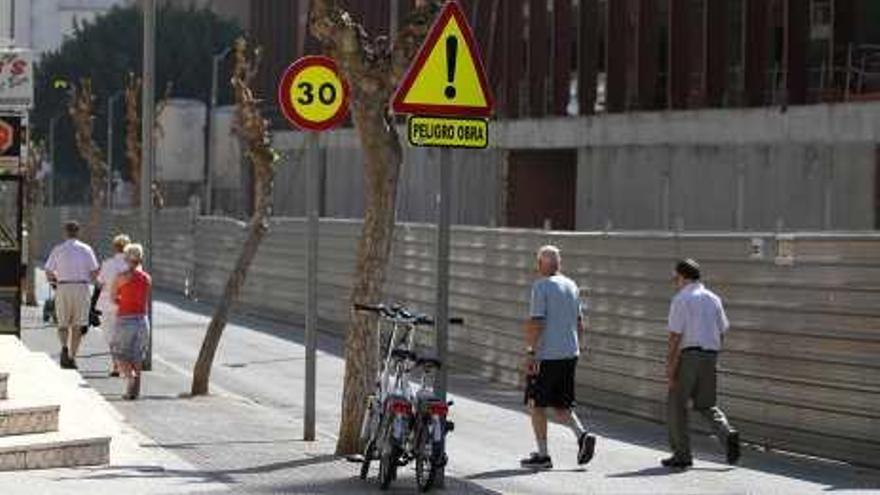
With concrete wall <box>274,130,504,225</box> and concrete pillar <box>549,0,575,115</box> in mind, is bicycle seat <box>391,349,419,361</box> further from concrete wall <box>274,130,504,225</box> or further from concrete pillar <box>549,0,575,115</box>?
concrete pillar <box>549,0,575,115</box>

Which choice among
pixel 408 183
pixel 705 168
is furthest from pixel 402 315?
→ pixel 408 183

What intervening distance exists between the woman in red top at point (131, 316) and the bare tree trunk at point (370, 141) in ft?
19.7

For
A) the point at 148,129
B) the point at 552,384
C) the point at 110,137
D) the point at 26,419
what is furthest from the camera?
the point at 110,137

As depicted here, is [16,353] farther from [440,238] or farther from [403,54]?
[440,238]

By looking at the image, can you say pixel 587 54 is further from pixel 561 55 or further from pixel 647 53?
pixel 647 53

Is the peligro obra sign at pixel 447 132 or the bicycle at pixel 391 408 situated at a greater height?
the peligro obra sign at pixel 447 132

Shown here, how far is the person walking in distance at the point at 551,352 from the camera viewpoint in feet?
46.6

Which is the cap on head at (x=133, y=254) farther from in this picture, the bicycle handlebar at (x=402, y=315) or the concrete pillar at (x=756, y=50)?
the concrete pillar at (x=756, y=50)

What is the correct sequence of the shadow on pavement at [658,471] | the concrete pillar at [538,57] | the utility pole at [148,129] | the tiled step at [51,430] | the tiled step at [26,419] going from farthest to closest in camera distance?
the concrete pillar at [538,57] → the utility pole at [148,129] → the shadow on pavement at [658,471] → the tiled step at [26,419] → the tiled step at [51,430]

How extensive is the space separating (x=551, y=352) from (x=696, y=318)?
1.23 m

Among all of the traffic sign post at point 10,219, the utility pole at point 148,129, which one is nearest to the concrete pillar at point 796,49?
the utility pole at point 148,129

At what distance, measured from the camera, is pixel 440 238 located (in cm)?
1256

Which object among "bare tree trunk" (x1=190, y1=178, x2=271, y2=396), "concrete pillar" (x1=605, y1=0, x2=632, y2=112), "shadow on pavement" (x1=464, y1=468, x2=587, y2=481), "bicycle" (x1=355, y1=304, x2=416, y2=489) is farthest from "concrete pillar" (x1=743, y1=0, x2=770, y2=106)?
"bicycle" (x1=355, y1=304, x2=416, y2=489)

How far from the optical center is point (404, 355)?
12406 millimetres
